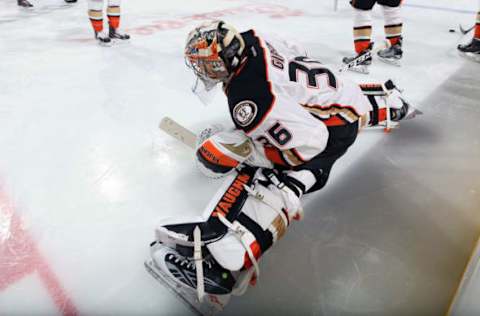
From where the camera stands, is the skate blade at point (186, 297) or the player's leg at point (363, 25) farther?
the player's leg at point (363, 25)

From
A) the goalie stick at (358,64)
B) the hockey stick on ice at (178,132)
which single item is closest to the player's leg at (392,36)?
the goalie stick at (358,64)

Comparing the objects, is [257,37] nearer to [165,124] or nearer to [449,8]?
[165,124]

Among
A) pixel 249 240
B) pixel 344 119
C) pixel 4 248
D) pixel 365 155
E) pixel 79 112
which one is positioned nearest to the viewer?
pixel 249 240

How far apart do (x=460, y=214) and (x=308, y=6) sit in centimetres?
397

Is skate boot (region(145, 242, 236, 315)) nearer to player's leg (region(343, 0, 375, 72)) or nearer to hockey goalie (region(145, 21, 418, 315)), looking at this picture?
hockey goalie (region(145, 21, 418, 315))

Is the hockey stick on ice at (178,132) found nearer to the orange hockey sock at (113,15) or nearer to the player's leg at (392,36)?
the player's leg at (392,36)

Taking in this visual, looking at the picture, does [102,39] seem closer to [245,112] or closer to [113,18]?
[113,18]

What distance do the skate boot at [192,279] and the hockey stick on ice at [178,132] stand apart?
26.3 inches

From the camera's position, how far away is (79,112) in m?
1.88

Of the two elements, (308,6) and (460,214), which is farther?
(308,6)

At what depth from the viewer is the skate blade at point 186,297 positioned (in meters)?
0.92

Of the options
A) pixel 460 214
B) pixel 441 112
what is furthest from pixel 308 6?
pixel 460 214

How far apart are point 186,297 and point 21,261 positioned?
0.52m

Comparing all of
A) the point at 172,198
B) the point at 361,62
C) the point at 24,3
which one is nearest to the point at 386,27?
the point at 361,62
